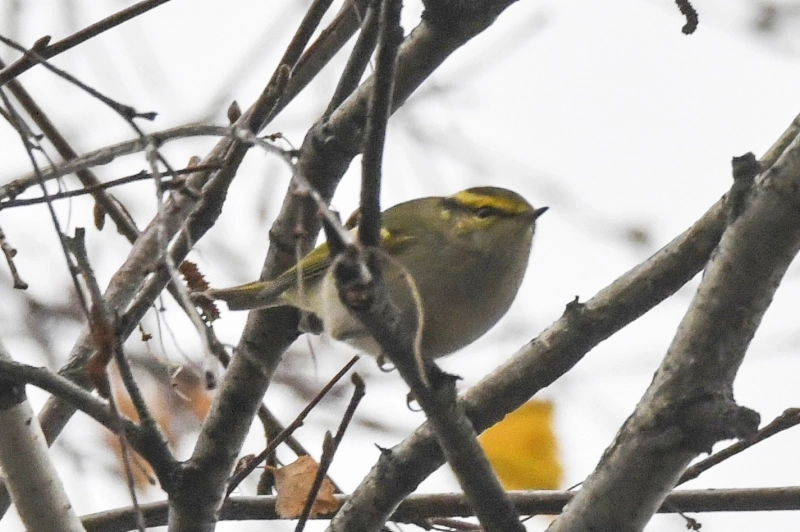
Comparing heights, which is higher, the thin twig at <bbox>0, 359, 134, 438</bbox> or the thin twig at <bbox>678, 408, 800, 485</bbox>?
the thin twig at <bbox>0, 359, 134, 438</bbox>

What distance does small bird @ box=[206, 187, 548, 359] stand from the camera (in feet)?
8.63

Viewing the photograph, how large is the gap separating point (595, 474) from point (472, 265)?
3.96 feet

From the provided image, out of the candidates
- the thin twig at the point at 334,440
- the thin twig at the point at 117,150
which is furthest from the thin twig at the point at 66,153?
the thin twig at the point at 334,440

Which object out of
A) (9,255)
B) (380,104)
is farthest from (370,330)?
(9,255)

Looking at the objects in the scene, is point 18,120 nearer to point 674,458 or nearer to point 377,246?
point 377,246

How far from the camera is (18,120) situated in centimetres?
170

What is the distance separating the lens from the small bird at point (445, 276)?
2631 mm

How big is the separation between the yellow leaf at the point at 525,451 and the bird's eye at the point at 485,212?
1.99ft

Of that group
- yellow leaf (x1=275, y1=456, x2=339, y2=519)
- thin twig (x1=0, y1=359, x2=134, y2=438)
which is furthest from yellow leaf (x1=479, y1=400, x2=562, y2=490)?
thin twig (x1=0, y1=359, x2=134, y2=438)

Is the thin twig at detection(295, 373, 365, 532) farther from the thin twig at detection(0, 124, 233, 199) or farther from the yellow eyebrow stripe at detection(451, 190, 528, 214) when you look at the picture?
the yellow eyebrow stripe at detection(451, 190, 528, 214)

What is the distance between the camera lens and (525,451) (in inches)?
117

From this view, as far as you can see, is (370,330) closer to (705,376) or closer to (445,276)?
(705,376)

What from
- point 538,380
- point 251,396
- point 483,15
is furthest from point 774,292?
point 251,396

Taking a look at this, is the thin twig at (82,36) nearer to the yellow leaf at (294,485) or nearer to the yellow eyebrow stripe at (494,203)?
the yellow leaf at (294,485)
